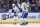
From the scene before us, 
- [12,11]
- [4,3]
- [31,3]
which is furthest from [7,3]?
[31,3]

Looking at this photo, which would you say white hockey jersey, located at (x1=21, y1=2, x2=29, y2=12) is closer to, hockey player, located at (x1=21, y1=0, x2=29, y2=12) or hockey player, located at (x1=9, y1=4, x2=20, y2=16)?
hockey player, located at (x1=21, y1=0, x2=29, y2=12)

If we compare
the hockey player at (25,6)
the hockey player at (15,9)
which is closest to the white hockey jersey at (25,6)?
the hockey player at (25,6)

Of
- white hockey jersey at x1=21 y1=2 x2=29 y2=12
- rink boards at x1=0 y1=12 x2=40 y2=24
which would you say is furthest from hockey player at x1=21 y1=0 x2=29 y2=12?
rink boards at x1=0 y1=12 x2=40 y2=24

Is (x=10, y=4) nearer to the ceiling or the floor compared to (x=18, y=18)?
nearer to the ceiling

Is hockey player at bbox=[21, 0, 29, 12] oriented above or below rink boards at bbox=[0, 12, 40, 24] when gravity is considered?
above

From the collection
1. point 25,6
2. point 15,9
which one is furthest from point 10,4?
point 25,6

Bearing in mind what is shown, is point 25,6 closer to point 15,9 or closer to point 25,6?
point 25,6

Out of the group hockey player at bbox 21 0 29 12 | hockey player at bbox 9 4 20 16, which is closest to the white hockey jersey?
hockey player at bbox 21 0 29 12

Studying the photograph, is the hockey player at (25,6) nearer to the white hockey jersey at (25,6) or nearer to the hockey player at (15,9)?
the white hockey jersey at (25,6)

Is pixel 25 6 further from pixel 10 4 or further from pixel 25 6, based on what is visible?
pixel 10 4

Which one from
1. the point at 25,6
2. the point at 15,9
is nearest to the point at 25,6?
the point at 25,6

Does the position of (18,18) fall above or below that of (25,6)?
below

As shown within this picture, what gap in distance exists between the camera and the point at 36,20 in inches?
73.8

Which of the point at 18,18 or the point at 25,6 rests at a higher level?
the point at 25,6
